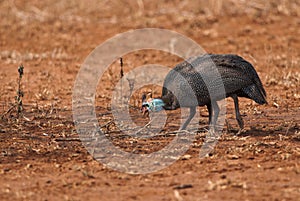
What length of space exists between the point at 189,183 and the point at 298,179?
84 cm

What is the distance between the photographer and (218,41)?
1266 centimetres

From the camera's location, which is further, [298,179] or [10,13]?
[10,13]

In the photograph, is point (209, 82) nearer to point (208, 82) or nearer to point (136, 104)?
point (208, 82)

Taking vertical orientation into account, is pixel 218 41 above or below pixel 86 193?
above

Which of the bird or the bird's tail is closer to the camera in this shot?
the bird

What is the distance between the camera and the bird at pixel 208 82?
6.49m

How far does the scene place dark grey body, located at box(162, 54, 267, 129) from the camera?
6492 millimetres

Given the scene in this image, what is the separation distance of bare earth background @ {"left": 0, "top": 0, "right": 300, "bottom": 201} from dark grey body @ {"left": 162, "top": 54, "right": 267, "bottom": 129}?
0.39m

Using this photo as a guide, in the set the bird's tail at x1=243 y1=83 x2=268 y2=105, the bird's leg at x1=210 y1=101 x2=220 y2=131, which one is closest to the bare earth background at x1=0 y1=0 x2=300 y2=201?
the bird's leg at x1=210 y1=101 x2=220 y2=131

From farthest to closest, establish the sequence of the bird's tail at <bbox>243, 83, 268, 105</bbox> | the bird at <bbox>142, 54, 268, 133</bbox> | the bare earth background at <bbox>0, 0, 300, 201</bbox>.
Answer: the bird's tail at <bbox>243, 83, 268, 105</bbox>, the bird at <bbox>142, 54, 268, 133</bbox>, the bare earth background at <bbox>0, 0, 300, 201</bbox>

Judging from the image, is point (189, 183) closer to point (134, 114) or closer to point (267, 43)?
point (134, 114)

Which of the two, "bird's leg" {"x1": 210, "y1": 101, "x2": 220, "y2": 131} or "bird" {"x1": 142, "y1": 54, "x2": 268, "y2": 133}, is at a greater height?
"bird" {"x1": 142, "y1": 54, "x2": 268, "y2": 133}

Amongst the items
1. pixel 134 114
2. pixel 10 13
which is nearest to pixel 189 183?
pixel 134 114

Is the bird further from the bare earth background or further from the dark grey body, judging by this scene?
the bare earth background
